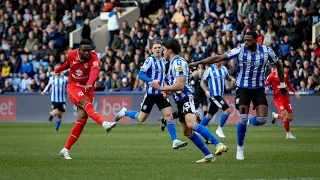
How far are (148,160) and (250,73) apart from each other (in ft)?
8.16

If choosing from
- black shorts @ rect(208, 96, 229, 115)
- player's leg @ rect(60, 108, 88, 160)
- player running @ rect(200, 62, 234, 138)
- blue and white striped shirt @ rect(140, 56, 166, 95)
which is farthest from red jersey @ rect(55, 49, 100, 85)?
black shorts @ rect(208, 96, 229, 115)

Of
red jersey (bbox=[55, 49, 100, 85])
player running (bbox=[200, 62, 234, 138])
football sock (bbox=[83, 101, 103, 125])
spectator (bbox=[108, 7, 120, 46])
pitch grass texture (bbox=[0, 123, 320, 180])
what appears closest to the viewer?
pitch grass texture (bbox=[0, 123, 320, 180])

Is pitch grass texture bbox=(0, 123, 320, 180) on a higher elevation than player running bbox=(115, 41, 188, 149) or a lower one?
lower

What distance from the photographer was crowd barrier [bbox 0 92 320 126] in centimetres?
3082

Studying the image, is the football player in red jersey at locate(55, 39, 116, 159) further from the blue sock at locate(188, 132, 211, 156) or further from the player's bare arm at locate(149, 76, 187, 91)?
the blue sock at locate(188, 132, 211, 156)

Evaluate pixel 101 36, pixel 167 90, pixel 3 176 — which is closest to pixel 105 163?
pixel 167 90

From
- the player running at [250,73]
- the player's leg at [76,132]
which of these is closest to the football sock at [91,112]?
the player's leg at [76,132]

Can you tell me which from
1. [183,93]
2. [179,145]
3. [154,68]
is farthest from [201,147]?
[154,68]

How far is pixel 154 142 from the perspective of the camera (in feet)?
70.5

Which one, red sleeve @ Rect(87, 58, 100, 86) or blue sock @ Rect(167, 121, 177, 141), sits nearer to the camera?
red sleeve @ Rect(87, 58, 100, 86)

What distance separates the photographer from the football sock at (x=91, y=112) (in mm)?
15656

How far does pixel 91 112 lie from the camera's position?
1578 cm

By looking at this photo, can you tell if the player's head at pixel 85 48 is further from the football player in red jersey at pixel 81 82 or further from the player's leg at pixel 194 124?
the player's leg at pixel 194 124

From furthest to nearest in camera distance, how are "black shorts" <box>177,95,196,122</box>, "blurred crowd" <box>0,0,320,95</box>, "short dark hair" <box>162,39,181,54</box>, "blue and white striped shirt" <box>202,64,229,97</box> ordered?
"blurred crowd" <box>0,0,320,95</box> < "blue and white striped shirt" <box>202,64,229,97</box> < "black shorts" <box>177,95,196,122</box> < "short dark hair" <box>162,39,181,54</box>
